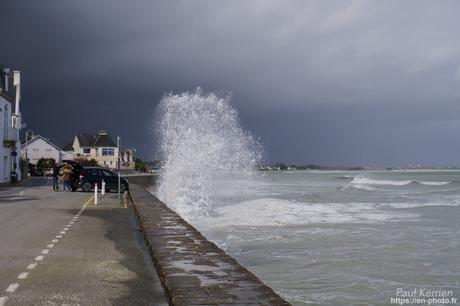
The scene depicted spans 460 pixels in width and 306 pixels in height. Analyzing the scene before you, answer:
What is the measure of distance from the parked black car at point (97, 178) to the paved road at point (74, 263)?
18039mm

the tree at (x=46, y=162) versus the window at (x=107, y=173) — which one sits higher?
the tree at (x=46, y=162)

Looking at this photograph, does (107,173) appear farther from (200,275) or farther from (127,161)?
(127,161)

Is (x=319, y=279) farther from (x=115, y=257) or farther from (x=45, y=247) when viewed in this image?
(x=45, y=247)

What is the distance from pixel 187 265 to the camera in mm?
9430

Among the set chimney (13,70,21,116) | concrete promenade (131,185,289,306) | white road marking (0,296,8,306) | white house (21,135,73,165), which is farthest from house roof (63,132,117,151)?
white road marking (0,296,8,306)

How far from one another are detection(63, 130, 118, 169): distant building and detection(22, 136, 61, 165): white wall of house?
648 inches

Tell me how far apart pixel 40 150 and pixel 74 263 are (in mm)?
103504

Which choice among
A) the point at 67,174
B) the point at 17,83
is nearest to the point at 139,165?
the point at 17,83

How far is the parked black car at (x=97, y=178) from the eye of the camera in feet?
121

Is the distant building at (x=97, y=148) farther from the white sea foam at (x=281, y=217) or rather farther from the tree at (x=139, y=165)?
the white sea foam at (x=281, y=217)

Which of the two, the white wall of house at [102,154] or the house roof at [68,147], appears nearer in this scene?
the white wall of house at [102,154]

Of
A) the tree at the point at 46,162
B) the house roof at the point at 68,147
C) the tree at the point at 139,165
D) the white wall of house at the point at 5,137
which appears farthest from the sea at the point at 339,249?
the house roof at the point at 68,147

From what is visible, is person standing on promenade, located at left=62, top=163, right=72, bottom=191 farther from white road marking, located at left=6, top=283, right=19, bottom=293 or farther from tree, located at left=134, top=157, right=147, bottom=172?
A: tree, located at left=134, top=157, right=147, bottom=172

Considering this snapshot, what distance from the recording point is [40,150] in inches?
4267
